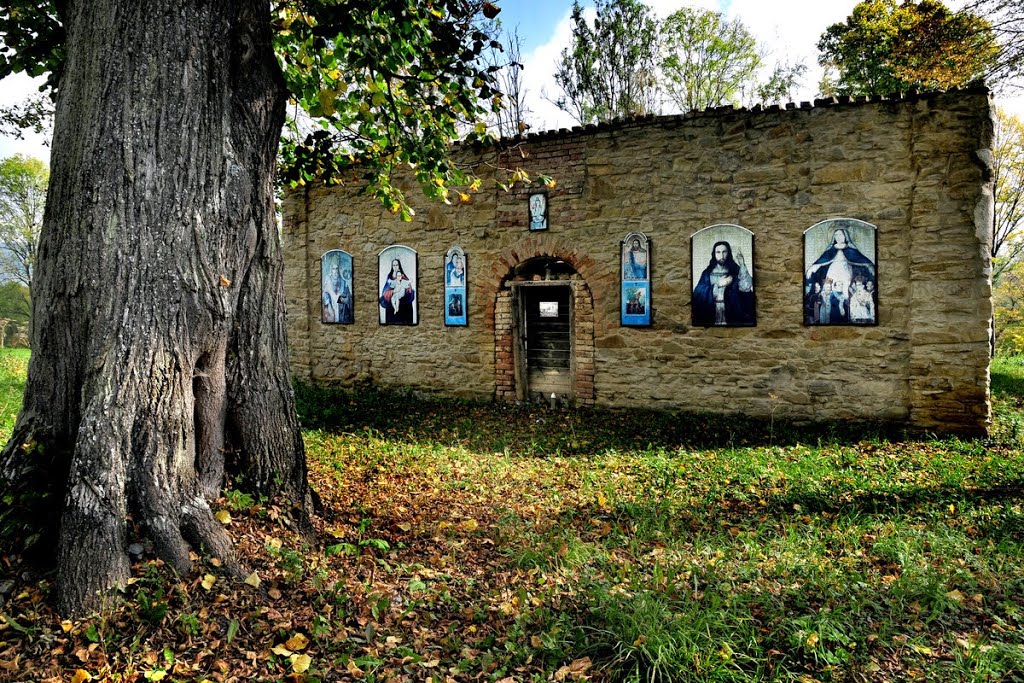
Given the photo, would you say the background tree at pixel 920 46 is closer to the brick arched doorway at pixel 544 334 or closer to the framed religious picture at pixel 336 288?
the brick arched doorway at pixel 544 334

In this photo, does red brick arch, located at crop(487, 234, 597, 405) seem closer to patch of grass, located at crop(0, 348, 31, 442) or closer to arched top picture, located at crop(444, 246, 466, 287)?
arched top picture, located at crop(444, 246, 466, 287)

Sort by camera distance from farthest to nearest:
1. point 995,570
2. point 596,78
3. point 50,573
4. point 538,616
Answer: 1. point 596,78
2. point 995,570
3. point 538,616
4. point 50,573

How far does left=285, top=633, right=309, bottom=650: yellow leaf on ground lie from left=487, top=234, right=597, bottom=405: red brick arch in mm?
6105

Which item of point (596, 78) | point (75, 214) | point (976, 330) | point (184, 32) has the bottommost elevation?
point (976, 330)

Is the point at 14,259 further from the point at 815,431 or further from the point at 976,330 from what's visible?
the point at 976,330

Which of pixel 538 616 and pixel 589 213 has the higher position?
pixel 589 213

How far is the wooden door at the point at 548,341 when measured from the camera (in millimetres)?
9422

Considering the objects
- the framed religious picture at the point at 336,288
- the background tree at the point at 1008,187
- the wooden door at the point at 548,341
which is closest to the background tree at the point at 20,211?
the framed religious picture at the point at 336,288

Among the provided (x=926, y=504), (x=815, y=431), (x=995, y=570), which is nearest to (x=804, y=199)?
(x=815, y=431)

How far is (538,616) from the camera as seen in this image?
2.84 meters

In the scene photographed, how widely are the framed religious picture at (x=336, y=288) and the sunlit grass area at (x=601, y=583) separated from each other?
441cm

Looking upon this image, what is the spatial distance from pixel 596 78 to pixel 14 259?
2312 cm

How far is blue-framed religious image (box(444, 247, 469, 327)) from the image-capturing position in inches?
350

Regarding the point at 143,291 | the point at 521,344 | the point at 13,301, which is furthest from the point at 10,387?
the point at 13,301
